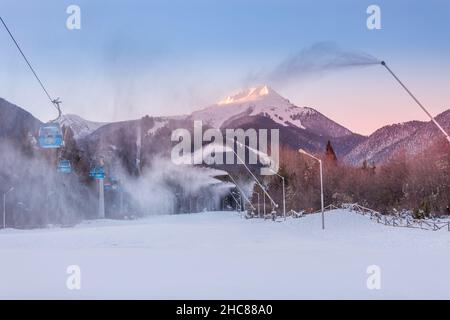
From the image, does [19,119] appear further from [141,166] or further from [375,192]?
[375,192]

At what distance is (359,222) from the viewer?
179 ft

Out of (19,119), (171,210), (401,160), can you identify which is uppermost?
(19,119)

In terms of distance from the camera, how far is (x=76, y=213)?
370ft

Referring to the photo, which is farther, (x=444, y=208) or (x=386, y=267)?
(x=444, y=208)

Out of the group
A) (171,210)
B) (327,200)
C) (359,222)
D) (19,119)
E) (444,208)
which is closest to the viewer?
(359,222)

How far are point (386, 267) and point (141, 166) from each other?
144 m

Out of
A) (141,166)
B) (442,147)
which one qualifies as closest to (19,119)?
(141,166)

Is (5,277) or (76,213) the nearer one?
(5,277)

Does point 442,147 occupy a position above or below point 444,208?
above

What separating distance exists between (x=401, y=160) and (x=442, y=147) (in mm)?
7820
